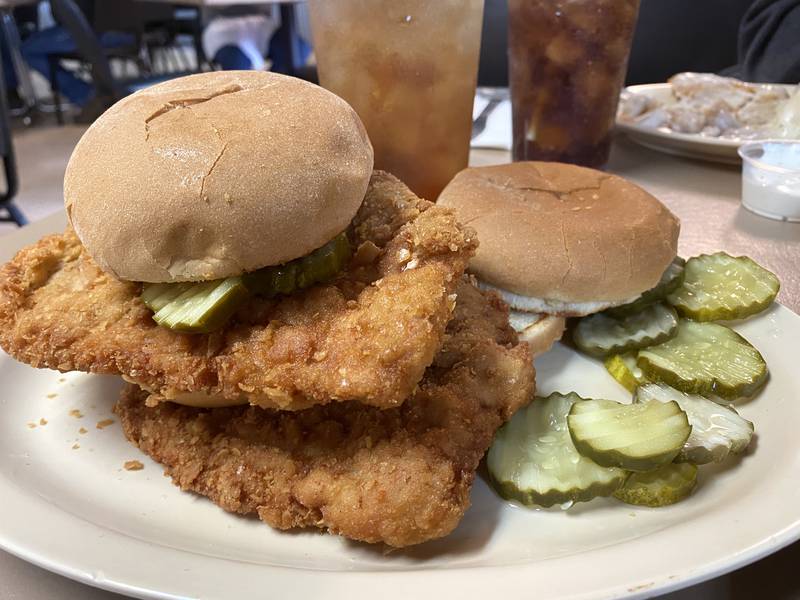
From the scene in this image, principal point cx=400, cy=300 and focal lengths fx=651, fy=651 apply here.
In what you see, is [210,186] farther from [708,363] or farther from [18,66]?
[18,66]

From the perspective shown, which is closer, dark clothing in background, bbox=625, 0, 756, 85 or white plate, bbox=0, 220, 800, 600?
white plate, bbox=0, 220, 800, 600

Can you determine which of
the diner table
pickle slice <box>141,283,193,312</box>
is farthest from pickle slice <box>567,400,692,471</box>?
pickle slice <box>141,283,193,312</box>

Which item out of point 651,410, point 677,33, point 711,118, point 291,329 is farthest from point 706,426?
point 677,33

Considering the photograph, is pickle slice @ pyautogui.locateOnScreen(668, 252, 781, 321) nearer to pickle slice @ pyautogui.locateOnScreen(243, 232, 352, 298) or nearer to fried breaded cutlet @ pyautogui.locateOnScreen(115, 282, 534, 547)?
fried breaded cutlet @ pyautogui.locateOnScreen(115, 282, 534, 547)

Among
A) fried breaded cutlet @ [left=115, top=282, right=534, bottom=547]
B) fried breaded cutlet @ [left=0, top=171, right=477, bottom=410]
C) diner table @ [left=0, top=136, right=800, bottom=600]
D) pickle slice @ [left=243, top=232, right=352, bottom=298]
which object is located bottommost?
diner table @ [left=0, top=136, right=800, bottom=600]

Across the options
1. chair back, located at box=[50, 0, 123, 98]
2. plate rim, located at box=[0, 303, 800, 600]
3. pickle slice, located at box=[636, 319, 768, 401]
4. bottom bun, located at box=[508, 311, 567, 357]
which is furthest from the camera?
chair back, located at box=[50, 0, 123, 98]

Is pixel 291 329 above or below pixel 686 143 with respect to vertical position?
above

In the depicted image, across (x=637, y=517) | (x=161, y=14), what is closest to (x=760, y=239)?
(x=637, y=517)

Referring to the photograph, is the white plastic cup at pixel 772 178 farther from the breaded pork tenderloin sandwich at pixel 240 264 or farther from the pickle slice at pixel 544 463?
the breaded pork tenderloin sandwich at pixel 240 264

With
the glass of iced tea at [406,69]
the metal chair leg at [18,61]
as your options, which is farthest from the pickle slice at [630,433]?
the metal chair leg at [18,61]
